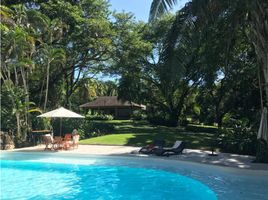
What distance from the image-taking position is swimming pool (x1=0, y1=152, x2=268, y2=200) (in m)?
9.73

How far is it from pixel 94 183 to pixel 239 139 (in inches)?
337

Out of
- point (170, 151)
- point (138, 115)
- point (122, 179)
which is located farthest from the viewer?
point (138, 115)

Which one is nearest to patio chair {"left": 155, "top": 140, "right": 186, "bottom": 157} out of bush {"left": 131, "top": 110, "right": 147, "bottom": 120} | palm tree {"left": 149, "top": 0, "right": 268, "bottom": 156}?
palm tree {"left": 149, "top": 0, "right": 268, "bottom": 156}

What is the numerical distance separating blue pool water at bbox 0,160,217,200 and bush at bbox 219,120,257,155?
214 inches

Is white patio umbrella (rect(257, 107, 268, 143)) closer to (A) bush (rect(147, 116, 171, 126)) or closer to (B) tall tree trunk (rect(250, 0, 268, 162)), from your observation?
(B) tall tree trunk (rect(250, 0, 268, 162))

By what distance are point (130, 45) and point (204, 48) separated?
362 inches

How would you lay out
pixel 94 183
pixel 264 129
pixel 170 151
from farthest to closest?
pixel 170 151 → pixel 264 129 → pixel 94 183

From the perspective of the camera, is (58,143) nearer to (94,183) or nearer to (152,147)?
(152,147)

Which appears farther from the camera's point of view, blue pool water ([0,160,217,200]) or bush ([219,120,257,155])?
bush ([219,120,257,155])

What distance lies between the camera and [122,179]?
12.1 meters

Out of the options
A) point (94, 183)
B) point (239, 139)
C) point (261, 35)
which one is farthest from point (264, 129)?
point (94, 183)

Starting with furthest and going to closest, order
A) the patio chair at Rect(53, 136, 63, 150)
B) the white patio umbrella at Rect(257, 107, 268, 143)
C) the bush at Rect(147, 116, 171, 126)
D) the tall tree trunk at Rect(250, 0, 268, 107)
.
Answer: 1. the bush at Rect(147, 116, 171, 126)
2. the patio chair at Rect(53, 136, 63, 150)
3. the white patio umbrella at Rect(257, 107, 268, 143)
4. the tall tree trunk at Rect(250, 0, 268, 107)

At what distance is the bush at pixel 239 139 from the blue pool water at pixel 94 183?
17.9 feet

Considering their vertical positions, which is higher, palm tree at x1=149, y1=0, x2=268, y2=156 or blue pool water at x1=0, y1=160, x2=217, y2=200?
palm tree at x1=149, y1=0, x2=268, y2=156
